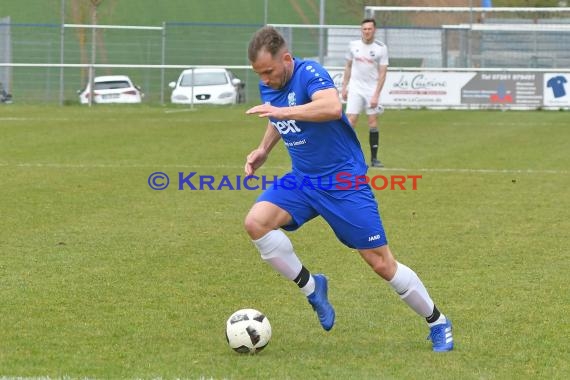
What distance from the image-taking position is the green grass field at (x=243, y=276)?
5.68m

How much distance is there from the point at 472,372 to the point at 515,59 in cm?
2814

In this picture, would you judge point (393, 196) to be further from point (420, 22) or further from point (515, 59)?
point (420, 22)

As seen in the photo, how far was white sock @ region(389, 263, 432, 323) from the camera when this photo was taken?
596 cm

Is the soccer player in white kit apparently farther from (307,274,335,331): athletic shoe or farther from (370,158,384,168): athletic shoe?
(307,274,335,331): athletic shoe

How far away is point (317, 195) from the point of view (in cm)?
605

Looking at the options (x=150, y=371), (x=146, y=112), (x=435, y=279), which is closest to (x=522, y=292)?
(x=435, y=279)

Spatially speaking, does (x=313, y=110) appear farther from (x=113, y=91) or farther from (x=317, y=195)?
(x=113, y=91)

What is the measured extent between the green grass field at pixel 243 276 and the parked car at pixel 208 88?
15.4 metres

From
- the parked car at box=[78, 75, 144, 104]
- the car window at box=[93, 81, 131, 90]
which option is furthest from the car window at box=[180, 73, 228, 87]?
the car window at box=[93, 81, 131, 90]

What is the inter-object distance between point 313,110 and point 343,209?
1.99ft

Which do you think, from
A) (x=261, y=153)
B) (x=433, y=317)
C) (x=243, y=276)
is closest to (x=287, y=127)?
(x=261, y=153)

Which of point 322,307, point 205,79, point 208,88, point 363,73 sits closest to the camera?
point 322,307

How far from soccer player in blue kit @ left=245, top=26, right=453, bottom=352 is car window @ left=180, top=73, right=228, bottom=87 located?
26517mm

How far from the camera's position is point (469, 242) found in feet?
31.3
